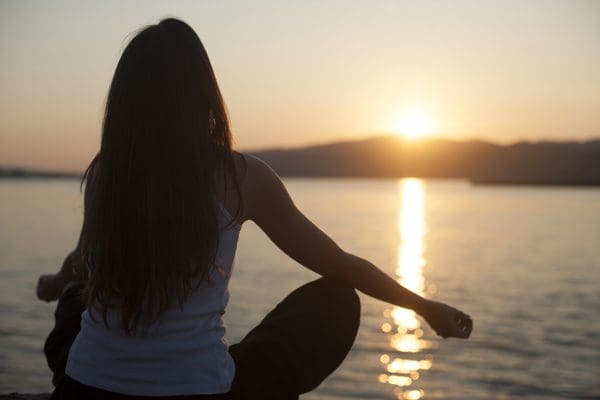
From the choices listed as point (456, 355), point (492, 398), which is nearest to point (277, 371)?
point (492, 398)

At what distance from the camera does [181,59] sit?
92.6 inches

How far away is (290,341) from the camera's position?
9.18ft

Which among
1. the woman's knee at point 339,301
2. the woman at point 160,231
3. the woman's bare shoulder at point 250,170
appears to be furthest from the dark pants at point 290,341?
the woman's bare shoulder at point 250,170

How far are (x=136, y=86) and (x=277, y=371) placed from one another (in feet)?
3.58

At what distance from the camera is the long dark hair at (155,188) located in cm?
230

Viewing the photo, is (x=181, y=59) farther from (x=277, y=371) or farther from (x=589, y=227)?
(x=589, y=227)

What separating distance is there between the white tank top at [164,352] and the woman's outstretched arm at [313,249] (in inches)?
9.6

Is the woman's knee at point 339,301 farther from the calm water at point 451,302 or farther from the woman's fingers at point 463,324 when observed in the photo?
the calm water at point 451,302

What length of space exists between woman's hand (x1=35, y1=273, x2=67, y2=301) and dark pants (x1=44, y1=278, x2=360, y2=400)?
0.42 metres

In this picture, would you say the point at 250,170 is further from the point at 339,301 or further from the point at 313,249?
the point at 339,301

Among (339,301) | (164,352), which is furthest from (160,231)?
(339,301)

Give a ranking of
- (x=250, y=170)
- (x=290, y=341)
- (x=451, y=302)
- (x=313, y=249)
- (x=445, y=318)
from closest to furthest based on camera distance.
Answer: (x=250, y=170)
(x=290, y=341)
(x=313, y=249)
(x=445, y=318)
(x=451, y=302)

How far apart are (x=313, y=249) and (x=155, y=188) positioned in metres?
0.82

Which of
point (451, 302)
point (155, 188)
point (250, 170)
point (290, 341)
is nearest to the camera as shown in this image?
point (155, 188)
